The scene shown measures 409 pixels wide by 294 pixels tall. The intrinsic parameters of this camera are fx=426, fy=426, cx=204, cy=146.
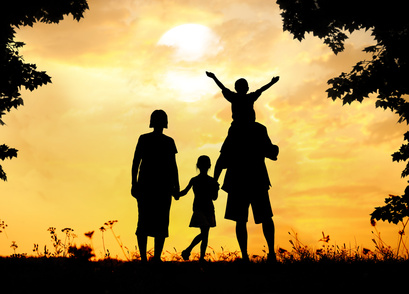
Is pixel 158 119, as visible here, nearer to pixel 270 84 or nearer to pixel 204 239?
pixel 270 84

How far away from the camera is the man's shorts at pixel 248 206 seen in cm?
687

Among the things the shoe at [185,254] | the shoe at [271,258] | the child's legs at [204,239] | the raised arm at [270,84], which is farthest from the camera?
the child's legs at [204,239]

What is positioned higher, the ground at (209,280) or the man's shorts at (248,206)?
Answer: the man's shorts at (248,206)

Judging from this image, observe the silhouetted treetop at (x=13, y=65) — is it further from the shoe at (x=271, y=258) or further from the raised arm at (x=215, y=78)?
the shoe at (x=271, y=258)

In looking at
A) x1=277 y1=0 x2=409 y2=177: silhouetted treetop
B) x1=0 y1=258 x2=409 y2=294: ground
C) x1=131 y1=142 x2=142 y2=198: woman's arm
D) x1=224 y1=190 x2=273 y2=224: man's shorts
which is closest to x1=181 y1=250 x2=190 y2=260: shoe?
x1=131 y1=142 x2=142 y2=198: woman's arm

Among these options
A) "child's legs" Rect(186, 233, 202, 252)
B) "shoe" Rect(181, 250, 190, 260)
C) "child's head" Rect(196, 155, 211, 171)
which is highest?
"child's head" Rect(196, 155, 211, 171)

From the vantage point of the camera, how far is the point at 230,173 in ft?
23.3

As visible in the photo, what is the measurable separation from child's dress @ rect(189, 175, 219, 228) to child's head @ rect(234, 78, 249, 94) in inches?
103

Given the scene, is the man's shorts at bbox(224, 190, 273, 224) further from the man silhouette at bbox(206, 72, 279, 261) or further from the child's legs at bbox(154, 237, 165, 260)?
the child's legs at bbox(154, 237, 165, 260)

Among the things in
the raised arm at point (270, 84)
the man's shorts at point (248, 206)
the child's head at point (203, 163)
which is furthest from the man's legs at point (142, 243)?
the raised arm at point (270, 84)

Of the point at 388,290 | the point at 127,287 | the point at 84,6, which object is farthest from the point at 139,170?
the point at 84,6

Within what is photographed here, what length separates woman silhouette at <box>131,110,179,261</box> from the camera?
7.40 meters

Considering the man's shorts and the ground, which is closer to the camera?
the ground

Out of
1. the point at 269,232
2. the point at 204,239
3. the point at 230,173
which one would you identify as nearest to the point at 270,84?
the point at 230,173
